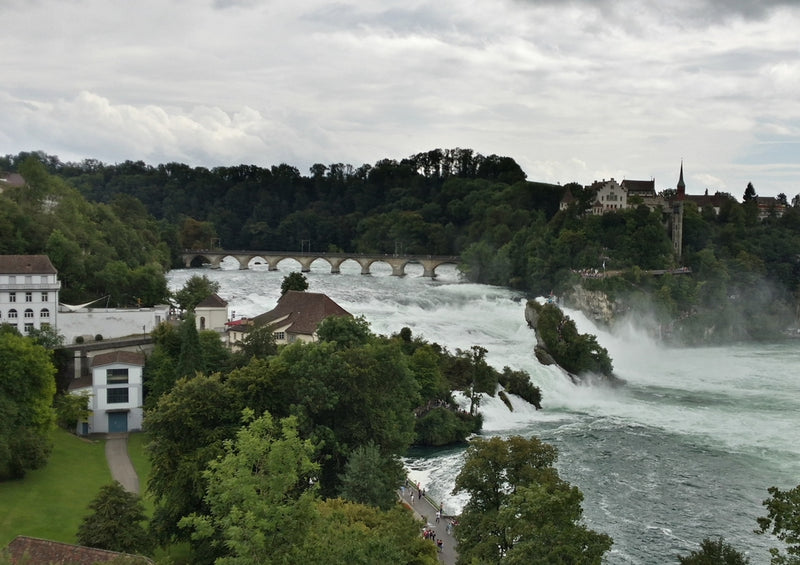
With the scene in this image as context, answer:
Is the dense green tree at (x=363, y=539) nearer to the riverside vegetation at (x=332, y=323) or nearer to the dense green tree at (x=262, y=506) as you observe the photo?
the riverside vegetation at (x=332, y=323)

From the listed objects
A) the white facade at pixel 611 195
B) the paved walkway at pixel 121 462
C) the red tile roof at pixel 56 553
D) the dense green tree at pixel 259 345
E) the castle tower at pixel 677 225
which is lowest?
the paved walkway at pixel 121 462

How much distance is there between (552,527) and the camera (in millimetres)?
19109

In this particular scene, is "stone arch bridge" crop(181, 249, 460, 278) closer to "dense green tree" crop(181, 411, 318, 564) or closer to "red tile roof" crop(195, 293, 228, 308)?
"red tile roof" crop(195, 293, 228, 308)

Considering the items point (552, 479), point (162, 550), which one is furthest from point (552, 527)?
point (162, 550)

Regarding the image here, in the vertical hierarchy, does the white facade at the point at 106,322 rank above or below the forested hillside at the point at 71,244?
below

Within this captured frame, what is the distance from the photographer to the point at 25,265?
42500mm

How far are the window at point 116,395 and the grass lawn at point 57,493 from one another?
3.08m

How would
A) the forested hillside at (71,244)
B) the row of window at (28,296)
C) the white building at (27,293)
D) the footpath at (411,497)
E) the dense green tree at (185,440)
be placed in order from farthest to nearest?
the forested hillside at (71,244) → the row of window at (28,296) → the white building at (27,293) → the footpath at (411,497) → the dense green tree at (185,440)

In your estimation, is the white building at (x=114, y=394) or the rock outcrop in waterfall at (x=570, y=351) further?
the rock outcrop in waterfall at (x=570, y=351)

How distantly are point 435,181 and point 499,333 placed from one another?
10386 cm

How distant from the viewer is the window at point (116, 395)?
3762 centimetres

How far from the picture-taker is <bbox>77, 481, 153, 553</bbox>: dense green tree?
22266 millimetres

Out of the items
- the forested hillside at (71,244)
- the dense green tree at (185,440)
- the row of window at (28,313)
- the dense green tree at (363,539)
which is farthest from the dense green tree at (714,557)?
the forested hillside at (71,244)

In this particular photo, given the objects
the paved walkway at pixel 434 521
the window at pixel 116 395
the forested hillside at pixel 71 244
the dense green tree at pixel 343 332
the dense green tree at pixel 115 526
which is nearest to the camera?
the dense green tree at pixel 115 526
